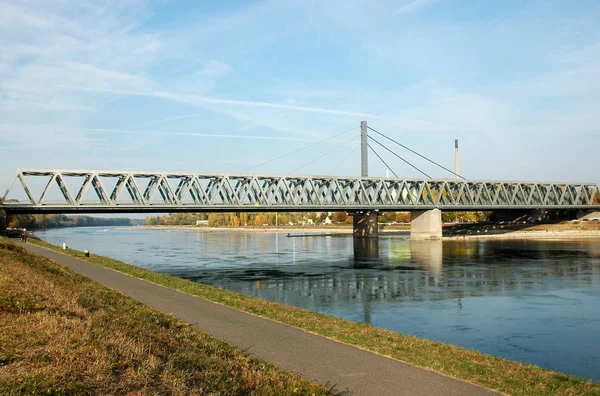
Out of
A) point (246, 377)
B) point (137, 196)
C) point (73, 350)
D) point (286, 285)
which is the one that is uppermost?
point (137, 196)

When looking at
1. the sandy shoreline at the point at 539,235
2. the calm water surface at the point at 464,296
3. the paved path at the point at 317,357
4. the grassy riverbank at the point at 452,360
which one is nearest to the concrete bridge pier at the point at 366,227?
the sandy shoreline at the point at 539,235

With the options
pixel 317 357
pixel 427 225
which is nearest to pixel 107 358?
pixel 317 357

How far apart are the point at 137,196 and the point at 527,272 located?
53144 millimetres

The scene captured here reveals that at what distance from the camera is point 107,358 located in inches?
345

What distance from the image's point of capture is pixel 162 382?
26.9ft

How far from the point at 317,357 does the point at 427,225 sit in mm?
95668

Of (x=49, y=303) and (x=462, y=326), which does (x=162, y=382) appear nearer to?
(x=49, y=303)

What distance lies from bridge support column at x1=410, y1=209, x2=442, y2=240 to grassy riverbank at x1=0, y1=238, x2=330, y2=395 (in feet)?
309

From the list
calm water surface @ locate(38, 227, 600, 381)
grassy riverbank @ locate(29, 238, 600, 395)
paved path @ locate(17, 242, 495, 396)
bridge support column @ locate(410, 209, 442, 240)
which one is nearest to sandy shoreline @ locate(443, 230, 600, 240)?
bridge support column @ locate(410, 209, 442, 240)

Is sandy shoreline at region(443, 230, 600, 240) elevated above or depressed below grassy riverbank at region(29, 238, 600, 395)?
below

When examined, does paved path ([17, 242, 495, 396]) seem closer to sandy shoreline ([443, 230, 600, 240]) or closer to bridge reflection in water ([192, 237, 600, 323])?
bridge reflection in water ([192, 237, 600, 323])

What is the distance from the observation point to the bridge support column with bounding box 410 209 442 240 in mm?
103375

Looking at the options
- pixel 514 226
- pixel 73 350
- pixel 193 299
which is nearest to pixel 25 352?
pixel 73 350

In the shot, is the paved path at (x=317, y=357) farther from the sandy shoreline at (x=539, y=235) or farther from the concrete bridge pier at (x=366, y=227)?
the sandy shoreline at (x=539, y=235)
